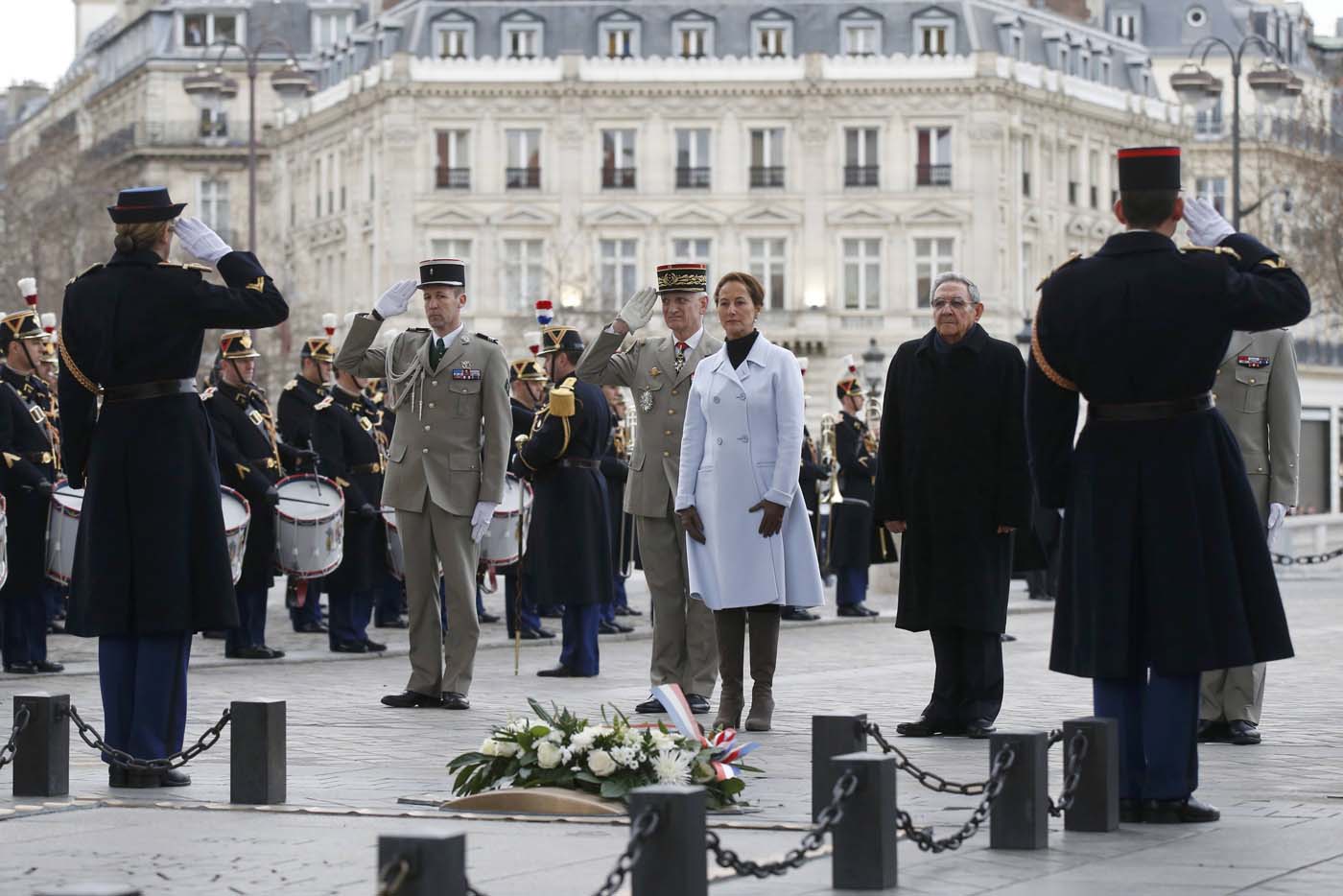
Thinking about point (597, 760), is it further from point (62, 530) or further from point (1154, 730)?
point (62, 530)

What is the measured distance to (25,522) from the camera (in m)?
16.5

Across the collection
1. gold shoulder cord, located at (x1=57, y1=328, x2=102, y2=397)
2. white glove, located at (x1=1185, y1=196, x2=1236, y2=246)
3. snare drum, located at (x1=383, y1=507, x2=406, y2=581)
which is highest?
white glove, located at (x1=1185, y1=196, x2=1236, y2=246)

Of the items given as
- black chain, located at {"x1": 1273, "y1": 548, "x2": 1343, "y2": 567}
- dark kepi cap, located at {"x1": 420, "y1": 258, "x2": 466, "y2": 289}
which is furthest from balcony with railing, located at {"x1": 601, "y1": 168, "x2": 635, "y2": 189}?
dark kepi cap, located at {"x1": 420, "y1": 258, "x2": 466, "y2": 289}

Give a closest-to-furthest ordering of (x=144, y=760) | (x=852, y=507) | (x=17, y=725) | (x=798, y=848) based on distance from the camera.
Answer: (x=798, y=848) < (x=17, y=725) < (x=144, y=760) < (x=852, y=507)

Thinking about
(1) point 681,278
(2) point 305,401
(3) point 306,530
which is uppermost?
(1) point 681,278

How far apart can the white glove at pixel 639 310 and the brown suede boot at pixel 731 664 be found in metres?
1.64

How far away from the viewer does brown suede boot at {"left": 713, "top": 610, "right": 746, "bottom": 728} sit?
1257 cm

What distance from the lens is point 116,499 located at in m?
10.7

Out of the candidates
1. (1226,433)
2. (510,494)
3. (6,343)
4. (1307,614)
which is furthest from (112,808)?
(1307,614)

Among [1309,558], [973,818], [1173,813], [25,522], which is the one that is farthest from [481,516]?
[1309,558]

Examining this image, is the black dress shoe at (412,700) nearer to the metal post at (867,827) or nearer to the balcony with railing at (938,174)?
the metal post at (867,827)

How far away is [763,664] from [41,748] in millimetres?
3800

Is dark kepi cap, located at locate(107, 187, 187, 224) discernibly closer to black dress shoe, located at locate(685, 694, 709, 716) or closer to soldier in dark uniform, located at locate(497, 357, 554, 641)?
black dress shoe, located at locate(685, 694, 709, 716)

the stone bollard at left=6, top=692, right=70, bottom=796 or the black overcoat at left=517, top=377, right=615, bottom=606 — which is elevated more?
the black overcoat at left=517, top=377, right=615, bottom=606
